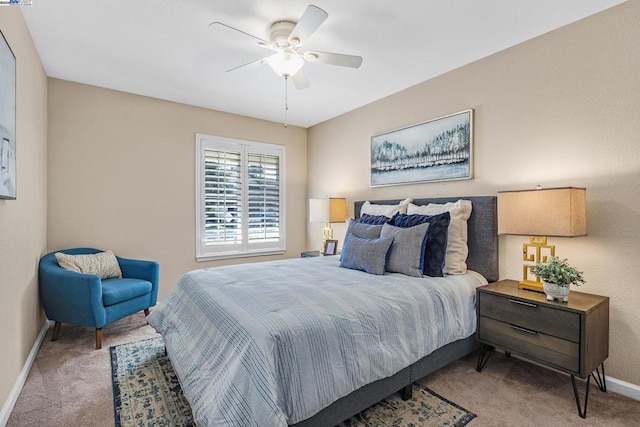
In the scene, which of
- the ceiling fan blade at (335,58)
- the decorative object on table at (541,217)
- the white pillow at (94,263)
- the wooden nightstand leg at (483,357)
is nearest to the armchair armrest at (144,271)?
the white pillow at (94,263)

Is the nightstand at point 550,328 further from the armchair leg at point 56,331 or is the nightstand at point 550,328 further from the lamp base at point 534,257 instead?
the armchair leg at point 56,331

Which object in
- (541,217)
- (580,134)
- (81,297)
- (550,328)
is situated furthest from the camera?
(81,297)

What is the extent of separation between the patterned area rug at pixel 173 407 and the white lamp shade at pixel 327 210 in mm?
2352

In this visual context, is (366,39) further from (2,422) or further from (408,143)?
(2,422)

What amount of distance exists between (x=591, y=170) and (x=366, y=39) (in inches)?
75.6

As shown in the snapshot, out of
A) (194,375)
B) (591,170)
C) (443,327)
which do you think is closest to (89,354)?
(194,375)

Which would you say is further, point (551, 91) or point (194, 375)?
point (551, 91)

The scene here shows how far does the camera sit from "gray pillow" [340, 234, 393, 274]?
257 centimetres

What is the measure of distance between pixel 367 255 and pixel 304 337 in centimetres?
124

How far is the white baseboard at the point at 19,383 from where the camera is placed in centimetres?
180

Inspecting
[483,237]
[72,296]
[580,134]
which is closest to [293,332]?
[483,237]

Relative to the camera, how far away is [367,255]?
2.64 metres

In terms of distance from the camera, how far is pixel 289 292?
77.7 inches

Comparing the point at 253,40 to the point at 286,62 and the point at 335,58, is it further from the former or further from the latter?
the point at 335,58
